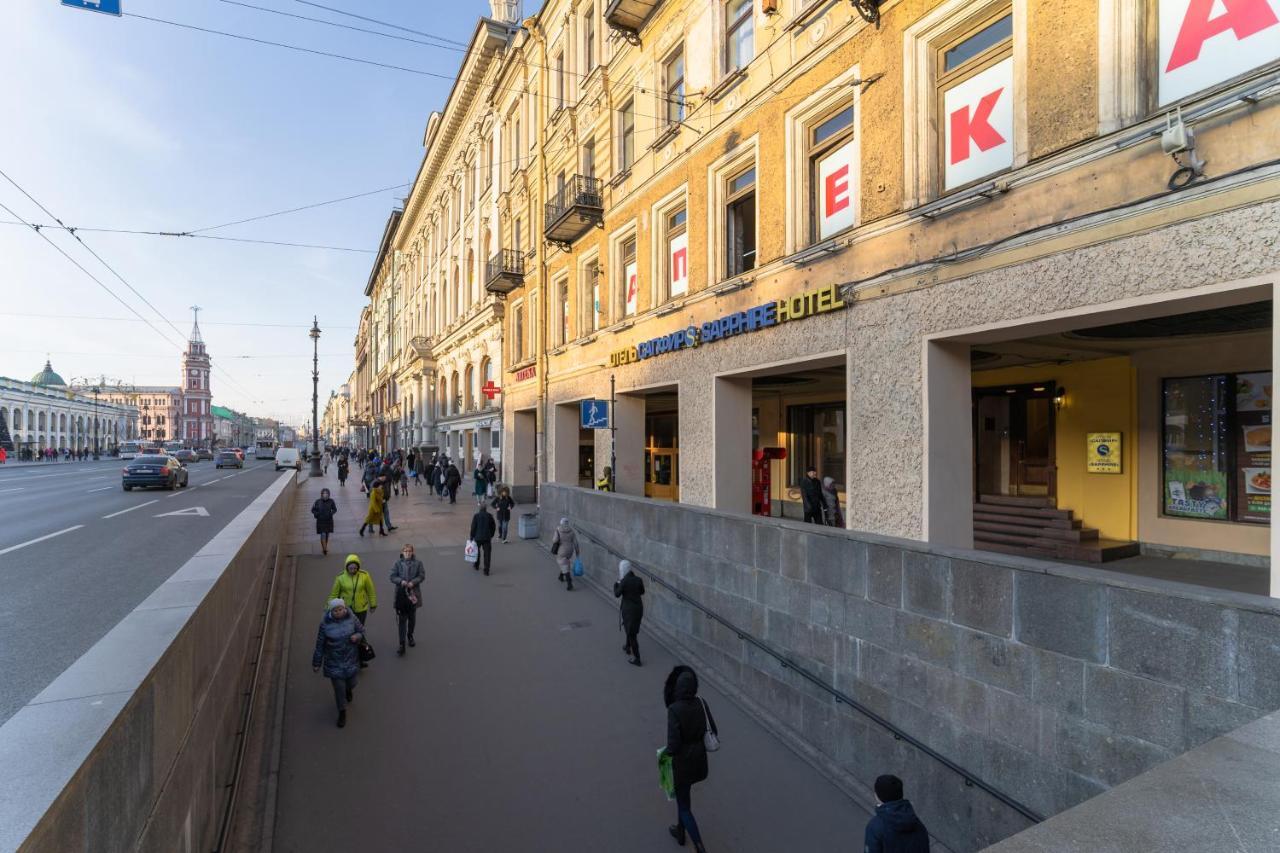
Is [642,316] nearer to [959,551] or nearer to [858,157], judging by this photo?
[858,157]

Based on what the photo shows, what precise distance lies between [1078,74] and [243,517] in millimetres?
13134

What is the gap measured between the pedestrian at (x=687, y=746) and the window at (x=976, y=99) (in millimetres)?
7048

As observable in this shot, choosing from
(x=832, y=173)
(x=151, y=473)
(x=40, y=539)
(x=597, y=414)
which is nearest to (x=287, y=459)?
(x=151, y=473)

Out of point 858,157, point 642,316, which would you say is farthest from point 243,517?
point 858,157

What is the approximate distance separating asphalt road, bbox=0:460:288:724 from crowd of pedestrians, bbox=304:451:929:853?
2.36m

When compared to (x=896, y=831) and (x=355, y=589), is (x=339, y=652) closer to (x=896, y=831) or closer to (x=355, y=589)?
(x=355, y=589)

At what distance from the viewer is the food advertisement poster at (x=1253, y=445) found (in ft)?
30.0

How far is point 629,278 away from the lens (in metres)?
16.9

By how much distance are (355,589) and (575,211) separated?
12.2 m

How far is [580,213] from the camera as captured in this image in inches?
703

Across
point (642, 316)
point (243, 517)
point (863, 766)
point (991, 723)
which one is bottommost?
point (863, 766)

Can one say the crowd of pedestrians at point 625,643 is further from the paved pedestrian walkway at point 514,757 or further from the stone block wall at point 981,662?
the stone block wall at point 981,662

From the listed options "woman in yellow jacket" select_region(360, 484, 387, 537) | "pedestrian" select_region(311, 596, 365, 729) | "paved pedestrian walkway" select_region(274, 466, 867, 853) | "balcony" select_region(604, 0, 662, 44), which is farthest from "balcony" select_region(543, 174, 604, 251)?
"pedestrian" select_region(311, 596, 365, 729)

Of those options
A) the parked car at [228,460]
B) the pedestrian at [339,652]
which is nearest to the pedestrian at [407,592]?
the pedestrian at [339,652]
